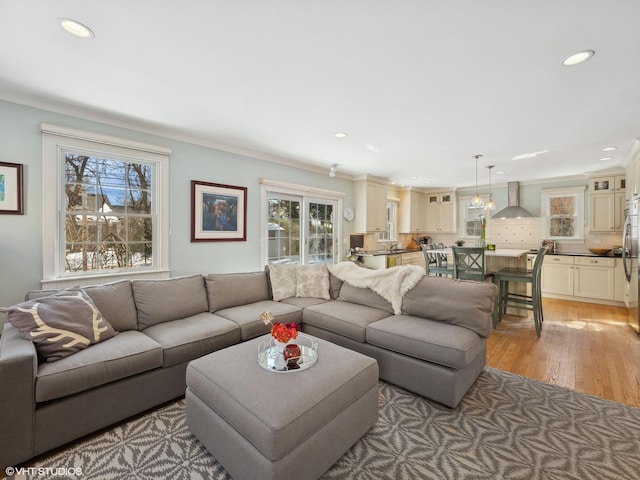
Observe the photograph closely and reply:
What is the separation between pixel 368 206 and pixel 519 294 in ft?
9.60

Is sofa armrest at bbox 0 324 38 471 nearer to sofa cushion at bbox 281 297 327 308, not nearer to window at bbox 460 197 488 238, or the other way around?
sofa cushion at bbox 281 297 327 308

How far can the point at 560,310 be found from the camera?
4879 millimetres

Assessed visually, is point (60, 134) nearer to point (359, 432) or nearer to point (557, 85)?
point (359, 432)

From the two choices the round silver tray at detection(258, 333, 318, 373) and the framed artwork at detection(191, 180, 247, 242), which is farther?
the framed artwork at detection(191, 180, 247, 242)

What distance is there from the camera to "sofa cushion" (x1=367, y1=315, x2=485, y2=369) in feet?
7.03

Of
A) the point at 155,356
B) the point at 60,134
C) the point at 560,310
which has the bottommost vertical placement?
the point at 560,310

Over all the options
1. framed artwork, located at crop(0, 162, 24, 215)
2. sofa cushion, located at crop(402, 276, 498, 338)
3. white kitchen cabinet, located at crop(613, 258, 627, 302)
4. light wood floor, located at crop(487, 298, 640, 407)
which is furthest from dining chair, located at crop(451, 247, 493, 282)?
framed artwork, located at crop(0, 162, 24, 215)

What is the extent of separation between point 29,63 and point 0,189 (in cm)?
112

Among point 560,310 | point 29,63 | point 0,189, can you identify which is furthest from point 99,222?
point 560,310

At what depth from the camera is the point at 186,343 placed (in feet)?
7.55

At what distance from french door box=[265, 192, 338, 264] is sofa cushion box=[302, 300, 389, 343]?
1693 millimetres

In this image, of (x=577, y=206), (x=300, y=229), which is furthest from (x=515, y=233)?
(x=300, y=229)

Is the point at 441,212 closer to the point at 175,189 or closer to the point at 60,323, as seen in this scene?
the point at 175,189

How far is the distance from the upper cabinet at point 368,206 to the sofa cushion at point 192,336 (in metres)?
3.72
